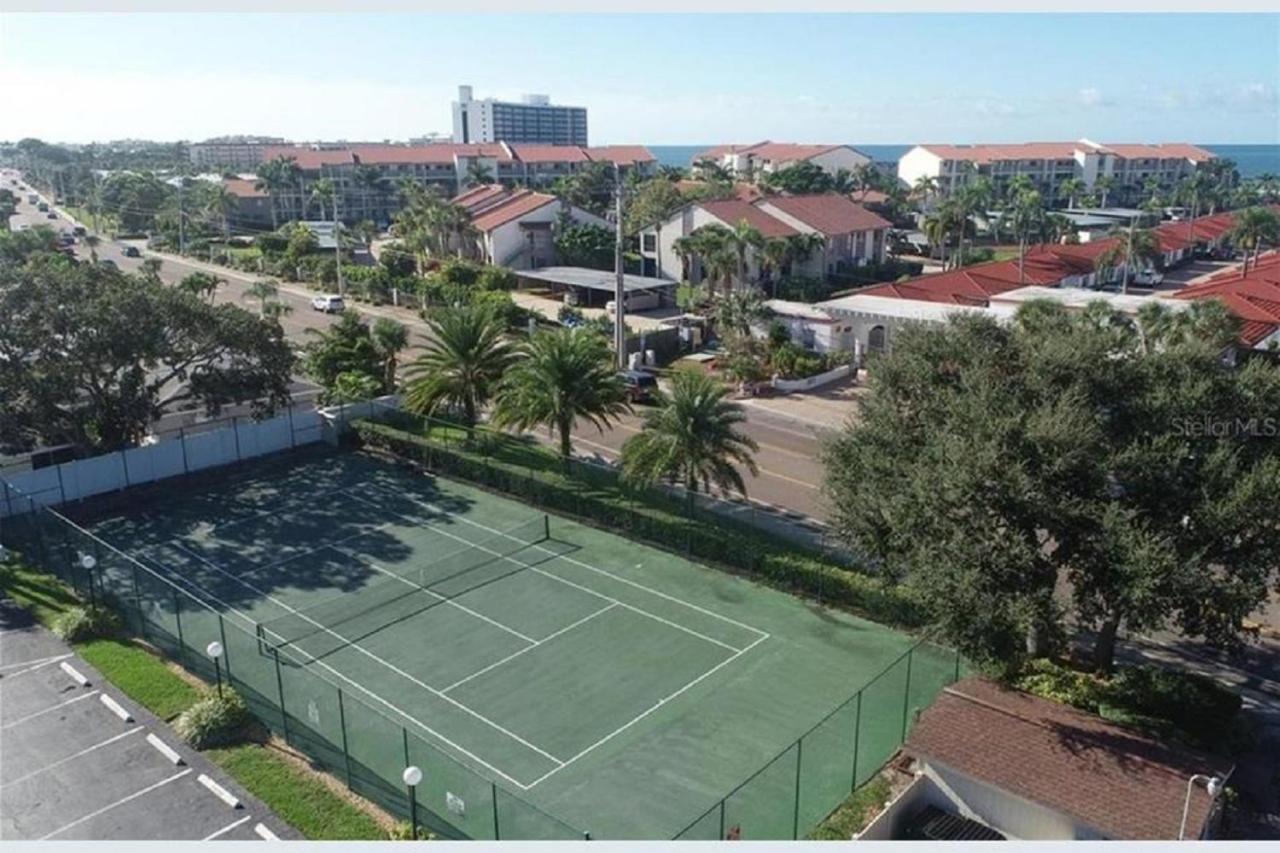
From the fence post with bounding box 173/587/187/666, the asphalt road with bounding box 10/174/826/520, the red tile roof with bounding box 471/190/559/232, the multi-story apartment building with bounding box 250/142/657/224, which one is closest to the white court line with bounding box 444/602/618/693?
the fence post with bounding box 173/587/187/666

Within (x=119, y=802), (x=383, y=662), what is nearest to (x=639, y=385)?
(x=383, y=662)

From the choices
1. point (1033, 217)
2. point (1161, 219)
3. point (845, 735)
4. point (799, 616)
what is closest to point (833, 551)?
point (799, 616)

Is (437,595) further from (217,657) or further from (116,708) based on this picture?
(116,708)

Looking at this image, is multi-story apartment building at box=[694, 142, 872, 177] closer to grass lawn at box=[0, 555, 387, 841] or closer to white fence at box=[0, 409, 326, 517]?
white fence at box=[0, 409, 326, 517]

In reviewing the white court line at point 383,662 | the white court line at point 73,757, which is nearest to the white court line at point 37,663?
the white court line at point 73,757

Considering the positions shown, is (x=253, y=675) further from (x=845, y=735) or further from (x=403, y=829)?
(x=845, y=735)

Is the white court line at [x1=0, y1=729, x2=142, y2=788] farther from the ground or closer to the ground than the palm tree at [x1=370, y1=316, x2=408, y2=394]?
closer to the ground
